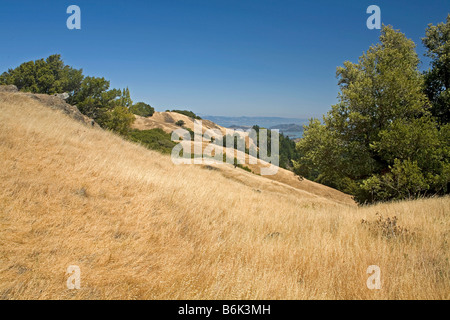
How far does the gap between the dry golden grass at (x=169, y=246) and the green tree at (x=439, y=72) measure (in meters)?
12.4

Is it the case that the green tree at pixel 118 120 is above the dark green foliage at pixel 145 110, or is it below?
below

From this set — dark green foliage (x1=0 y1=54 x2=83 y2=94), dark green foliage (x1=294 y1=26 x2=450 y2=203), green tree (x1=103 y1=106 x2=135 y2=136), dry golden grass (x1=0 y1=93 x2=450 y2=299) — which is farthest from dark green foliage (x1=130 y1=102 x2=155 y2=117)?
dry golden grass (x1=0 y1=93 x2=450 y2=299)

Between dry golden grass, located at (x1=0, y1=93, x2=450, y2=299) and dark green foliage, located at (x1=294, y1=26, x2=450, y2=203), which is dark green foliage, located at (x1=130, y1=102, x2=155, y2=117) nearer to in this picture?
dark green foliage, located at (x1=294, y1=26, x2=450, y2=203)

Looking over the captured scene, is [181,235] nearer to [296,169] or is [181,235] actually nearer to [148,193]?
[148,193]

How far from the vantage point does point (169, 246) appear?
506 cm

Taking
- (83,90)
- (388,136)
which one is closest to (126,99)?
(83,90)

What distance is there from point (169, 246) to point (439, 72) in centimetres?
2162

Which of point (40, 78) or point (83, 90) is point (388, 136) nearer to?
point (83, 90)

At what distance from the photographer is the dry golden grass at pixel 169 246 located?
3.76 m

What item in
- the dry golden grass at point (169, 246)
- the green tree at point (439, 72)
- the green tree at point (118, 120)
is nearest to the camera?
the dry golden grass at point (169, 246)

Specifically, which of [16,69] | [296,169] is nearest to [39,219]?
[296,169]

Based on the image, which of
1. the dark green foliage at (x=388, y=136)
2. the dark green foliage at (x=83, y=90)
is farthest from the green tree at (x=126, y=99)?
the dark green foliage at (x=388, y=136)

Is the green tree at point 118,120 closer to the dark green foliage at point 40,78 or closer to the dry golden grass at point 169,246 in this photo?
the dark green foliage at point 40,78

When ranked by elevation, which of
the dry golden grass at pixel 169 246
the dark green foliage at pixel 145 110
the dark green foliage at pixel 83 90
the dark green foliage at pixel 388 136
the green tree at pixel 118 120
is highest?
the dark green foliage at pixel 145 110
